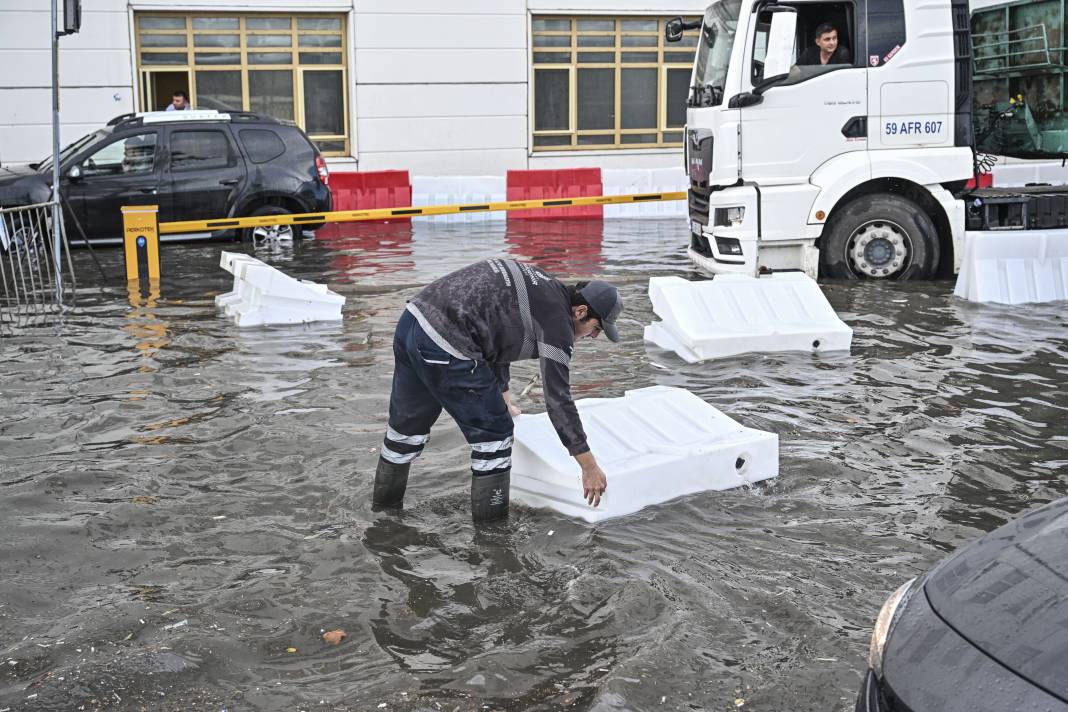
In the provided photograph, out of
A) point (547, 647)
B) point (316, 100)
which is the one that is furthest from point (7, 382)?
point (316, 100)

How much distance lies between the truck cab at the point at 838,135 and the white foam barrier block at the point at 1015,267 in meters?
0.84

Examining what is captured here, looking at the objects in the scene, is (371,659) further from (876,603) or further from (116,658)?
(876,603)

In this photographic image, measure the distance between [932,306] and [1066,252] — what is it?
148 cm

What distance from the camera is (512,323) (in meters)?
5.12

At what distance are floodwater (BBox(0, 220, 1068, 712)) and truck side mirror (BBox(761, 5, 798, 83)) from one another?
3.04m

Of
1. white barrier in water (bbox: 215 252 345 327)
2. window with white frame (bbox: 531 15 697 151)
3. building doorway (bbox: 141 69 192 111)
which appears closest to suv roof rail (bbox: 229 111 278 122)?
white barrier in water (bbox: 215 252 345 327)

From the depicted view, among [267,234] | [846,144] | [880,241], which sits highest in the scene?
[846,144]

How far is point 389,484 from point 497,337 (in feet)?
3.48

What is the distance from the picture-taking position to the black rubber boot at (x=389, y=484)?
5734mm

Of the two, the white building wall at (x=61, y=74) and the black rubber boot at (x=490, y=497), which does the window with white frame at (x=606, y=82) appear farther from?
the black rubber boot at (x=490, y=497)

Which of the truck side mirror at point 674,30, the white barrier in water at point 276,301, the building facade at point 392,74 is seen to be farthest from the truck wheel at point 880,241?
the building facade at point 392,74

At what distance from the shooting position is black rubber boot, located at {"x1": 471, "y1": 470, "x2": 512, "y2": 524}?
548 centimetres

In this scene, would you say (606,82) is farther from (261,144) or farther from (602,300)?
(602,300)

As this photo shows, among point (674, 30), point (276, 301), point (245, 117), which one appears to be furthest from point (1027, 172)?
point (245, 117)
